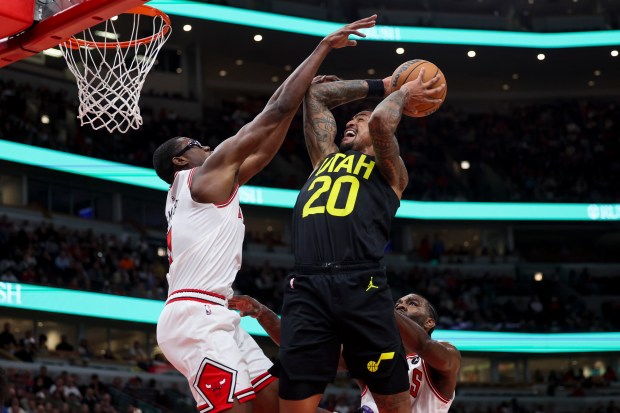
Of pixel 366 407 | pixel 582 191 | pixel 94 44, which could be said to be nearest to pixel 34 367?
pixel 94 44

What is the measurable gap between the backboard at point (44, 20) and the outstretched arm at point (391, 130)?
204 centimetres

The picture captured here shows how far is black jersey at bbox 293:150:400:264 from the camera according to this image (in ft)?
16.2

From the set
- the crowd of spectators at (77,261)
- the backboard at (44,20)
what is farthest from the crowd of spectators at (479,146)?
the backboard at (44,20)

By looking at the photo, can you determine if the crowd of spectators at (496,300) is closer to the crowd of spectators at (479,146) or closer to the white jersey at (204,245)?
the crowd of spectators at (479,146)

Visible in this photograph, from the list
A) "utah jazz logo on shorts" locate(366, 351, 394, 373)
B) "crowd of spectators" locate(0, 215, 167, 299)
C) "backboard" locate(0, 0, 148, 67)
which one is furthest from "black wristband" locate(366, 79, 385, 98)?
"crowd of spectators" locate(0, 215, 167, 299)

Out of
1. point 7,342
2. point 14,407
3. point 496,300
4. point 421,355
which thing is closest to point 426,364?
point 421,355

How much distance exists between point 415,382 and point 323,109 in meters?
2.17

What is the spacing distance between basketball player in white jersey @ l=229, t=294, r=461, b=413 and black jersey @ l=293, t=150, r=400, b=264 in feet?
2.74

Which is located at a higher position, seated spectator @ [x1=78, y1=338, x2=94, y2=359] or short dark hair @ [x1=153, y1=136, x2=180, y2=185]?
short dark hair @ [x1=153, y1=136, x2=180, y2=185]

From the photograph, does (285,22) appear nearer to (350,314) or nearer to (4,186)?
(4,186)

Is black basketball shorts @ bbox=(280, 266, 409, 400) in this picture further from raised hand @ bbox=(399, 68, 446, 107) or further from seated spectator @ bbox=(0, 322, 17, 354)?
seated spectator @ bbox=(0, 322, 17, 354)

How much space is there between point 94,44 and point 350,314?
473cm

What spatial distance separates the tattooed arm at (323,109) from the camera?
554cm

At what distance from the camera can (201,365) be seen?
514 cm
